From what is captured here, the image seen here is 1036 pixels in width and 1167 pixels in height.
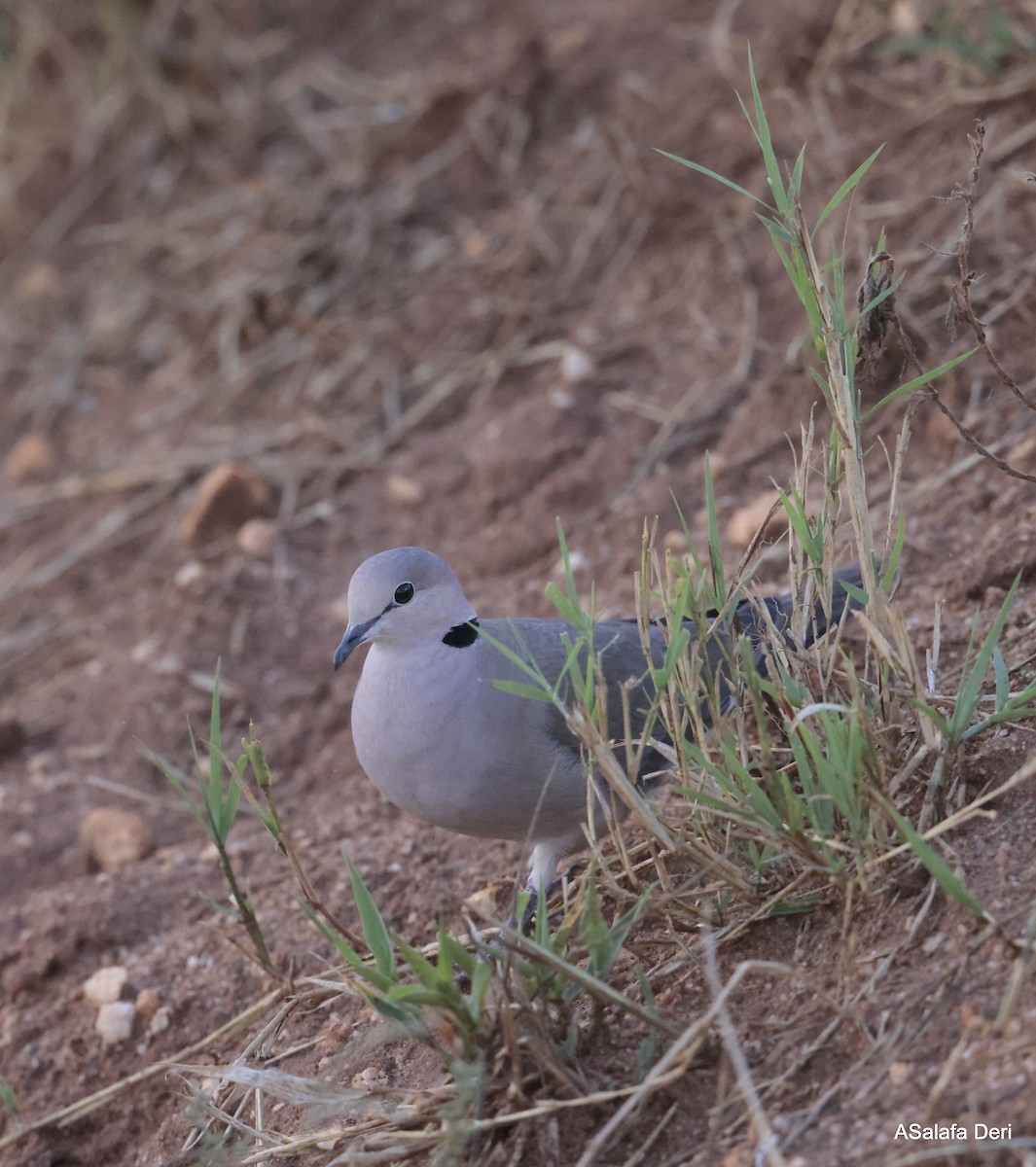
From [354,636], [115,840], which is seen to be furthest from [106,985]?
[354,636]

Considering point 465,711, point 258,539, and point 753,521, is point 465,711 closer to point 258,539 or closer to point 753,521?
point 753,521

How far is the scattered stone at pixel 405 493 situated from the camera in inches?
174

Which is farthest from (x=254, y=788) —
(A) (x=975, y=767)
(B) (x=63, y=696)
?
(A) (x=975, y=767)

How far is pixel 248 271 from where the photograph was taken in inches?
220

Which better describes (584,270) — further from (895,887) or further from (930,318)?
(895,887)

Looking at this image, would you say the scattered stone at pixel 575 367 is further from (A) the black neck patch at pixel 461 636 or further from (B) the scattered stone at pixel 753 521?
(A) the black neck patch at pixel 461 636

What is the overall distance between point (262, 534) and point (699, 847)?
258 centimetres

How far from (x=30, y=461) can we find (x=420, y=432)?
175 cm

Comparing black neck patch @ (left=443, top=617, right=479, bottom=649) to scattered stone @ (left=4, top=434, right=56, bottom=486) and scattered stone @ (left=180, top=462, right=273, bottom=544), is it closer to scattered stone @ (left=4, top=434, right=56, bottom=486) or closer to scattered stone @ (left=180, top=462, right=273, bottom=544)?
scattered stone @ (left=180, top=462, right=273, bottom=544)

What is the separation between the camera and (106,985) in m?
2.94

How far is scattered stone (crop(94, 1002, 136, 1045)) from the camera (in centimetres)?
285

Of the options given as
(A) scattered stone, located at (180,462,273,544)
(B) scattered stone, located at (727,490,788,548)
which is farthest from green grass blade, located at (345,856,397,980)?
(A) scattered stone, located at (180,462,273,544)

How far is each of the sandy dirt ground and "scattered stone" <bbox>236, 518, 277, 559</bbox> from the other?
11 mm

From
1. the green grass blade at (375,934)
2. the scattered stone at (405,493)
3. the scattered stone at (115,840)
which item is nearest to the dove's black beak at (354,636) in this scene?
the green grass blade at (375,934)
